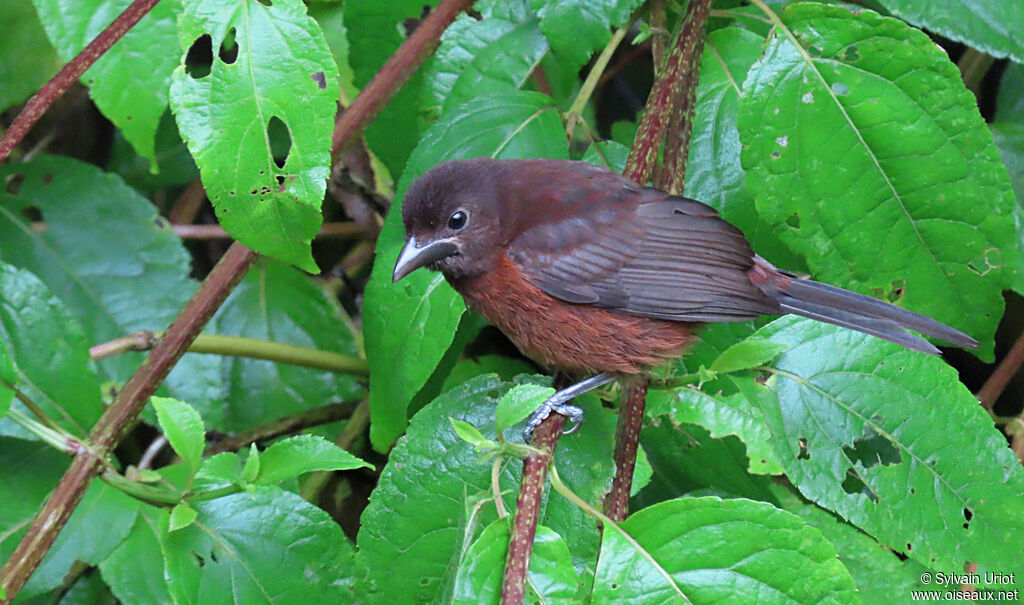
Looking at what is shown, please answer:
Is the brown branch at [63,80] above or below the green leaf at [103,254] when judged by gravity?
above

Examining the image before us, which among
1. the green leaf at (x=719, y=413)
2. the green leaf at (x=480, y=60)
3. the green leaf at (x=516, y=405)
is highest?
the green leaf at (x=480, y=60)

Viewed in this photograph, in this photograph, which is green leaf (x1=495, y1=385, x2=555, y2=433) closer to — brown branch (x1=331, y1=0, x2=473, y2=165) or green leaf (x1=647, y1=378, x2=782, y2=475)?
green leaf (x1=647, y1=378, x2=782, y2=475)

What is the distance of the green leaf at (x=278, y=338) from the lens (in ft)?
10.2

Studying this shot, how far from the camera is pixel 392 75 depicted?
2.38 m

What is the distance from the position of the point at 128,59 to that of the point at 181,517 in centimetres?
111

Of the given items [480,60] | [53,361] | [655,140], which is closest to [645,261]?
[655,140]

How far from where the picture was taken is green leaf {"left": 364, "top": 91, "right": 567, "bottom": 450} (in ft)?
7.09

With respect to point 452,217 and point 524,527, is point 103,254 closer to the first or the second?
point 452,217

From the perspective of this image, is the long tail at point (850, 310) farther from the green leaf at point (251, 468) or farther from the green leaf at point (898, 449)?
the green leaf at point (251, 468)

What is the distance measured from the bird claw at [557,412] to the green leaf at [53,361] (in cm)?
105

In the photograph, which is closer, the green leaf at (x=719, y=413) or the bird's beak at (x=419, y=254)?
the green leaf at (x=719, y=413)

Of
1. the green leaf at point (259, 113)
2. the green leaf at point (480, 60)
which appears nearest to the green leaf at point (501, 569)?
the green leaf at point (259, 113)

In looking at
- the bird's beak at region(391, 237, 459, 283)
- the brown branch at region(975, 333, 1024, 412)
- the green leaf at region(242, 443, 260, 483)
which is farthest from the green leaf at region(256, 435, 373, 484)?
the brown branch at region(975, 333, 1024, 412)

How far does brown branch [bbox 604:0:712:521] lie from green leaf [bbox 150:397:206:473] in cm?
82
